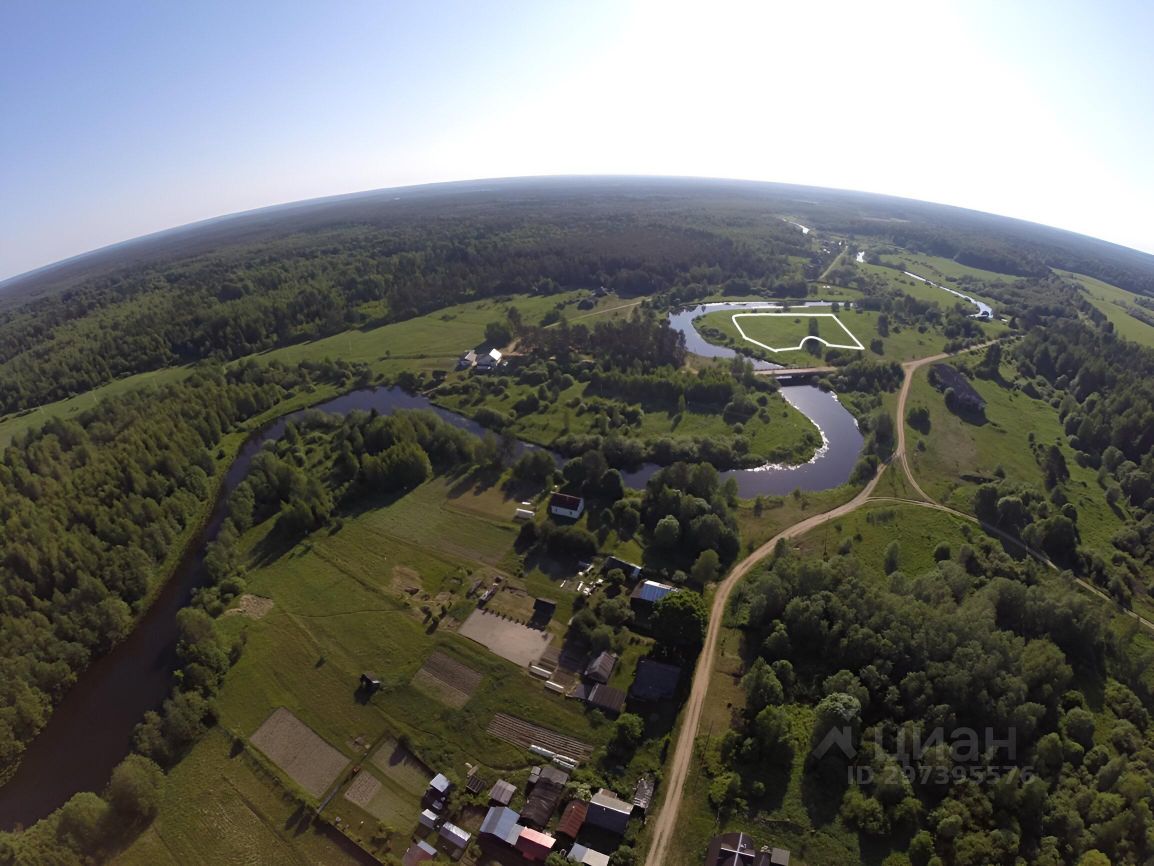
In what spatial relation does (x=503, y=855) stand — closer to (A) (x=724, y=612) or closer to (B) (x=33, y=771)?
(A) (x=724, y=612)

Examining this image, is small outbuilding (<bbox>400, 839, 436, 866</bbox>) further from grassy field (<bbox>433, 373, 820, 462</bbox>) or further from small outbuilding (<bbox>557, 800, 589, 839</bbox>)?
grassy field (<bbox>433, 373, 820, 462</bbox>)

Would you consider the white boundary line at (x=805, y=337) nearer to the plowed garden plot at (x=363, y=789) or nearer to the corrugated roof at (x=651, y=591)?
the corrugated roof at (x=651, y=591)

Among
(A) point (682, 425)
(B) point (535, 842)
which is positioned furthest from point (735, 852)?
(A) point (682, 425)

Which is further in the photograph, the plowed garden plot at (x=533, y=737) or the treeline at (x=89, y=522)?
the treeline at (x=89, y=522)

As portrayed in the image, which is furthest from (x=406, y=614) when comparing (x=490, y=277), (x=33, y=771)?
(x=490, y=277)

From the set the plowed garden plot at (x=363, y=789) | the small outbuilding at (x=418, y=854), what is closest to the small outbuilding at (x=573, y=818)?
the small outbuilding at (x=418, y=854)

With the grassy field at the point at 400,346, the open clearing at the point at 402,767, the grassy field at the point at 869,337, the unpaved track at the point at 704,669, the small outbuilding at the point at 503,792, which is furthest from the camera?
the grassy field at the point at 869,337

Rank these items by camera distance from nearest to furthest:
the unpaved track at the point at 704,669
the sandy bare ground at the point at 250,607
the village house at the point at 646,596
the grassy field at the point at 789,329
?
the unpaved track at the point at 704,669 → the village house at the point at 646,596 → the sandy bare ground at the point at 250,607 → the grassy field at the point at 789,329
